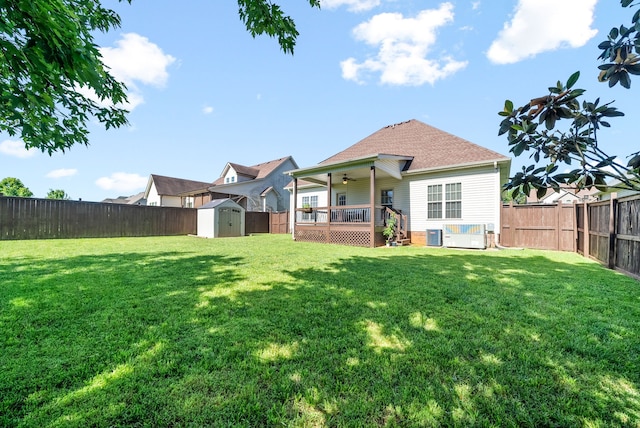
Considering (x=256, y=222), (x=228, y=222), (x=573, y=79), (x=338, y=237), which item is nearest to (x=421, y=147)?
(x=338, y=237)

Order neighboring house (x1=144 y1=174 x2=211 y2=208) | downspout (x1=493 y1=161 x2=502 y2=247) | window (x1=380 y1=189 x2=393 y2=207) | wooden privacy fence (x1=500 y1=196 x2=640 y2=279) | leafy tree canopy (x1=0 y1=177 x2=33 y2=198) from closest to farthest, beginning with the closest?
wooden privacy fence (x1=500 y1=196 x2=640 y2=279)
downspout (x1=493 y1=161 x2=502 y2=247)
window (x1=380 y1=189 x2=393 y2=207)
neighboring house (x1=144 y1=174 x2=211 y2=208)
leafy tree canopy (x1=0 y1=177 x2=33 y2=198)

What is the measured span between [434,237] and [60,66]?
10951mm

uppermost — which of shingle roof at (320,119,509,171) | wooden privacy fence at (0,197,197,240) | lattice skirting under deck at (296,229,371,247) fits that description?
shingle roof at (320,119,509,171)

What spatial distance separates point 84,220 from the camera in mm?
12789

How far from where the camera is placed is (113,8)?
4.95 meters

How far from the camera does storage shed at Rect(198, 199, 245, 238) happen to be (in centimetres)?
1479

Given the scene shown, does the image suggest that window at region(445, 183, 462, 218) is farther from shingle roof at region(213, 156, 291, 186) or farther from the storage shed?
shingle roof at region(213, 156, 291, 186)

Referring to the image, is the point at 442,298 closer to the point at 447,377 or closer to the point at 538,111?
the point at 447,377

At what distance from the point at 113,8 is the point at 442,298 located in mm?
7845

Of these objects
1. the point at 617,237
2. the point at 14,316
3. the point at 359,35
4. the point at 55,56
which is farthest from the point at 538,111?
the point at 359,35

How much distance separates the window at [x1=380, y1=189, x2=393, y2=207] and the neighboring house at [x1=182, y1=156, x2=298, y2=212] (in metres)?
13.4

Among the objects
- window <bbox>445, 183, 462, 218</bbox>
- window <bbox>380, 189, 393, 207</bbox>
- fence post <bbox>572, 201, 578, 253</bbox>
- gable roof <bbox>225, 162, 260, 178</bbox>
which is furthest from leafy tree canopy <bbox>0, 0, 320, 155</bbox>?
gable roof <bbox>225, 162, 260, 178</bbox>

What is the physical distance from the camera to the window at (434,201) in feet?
35.8

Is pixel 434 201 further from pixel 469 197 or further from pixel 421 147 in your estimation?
pixel 421 147
